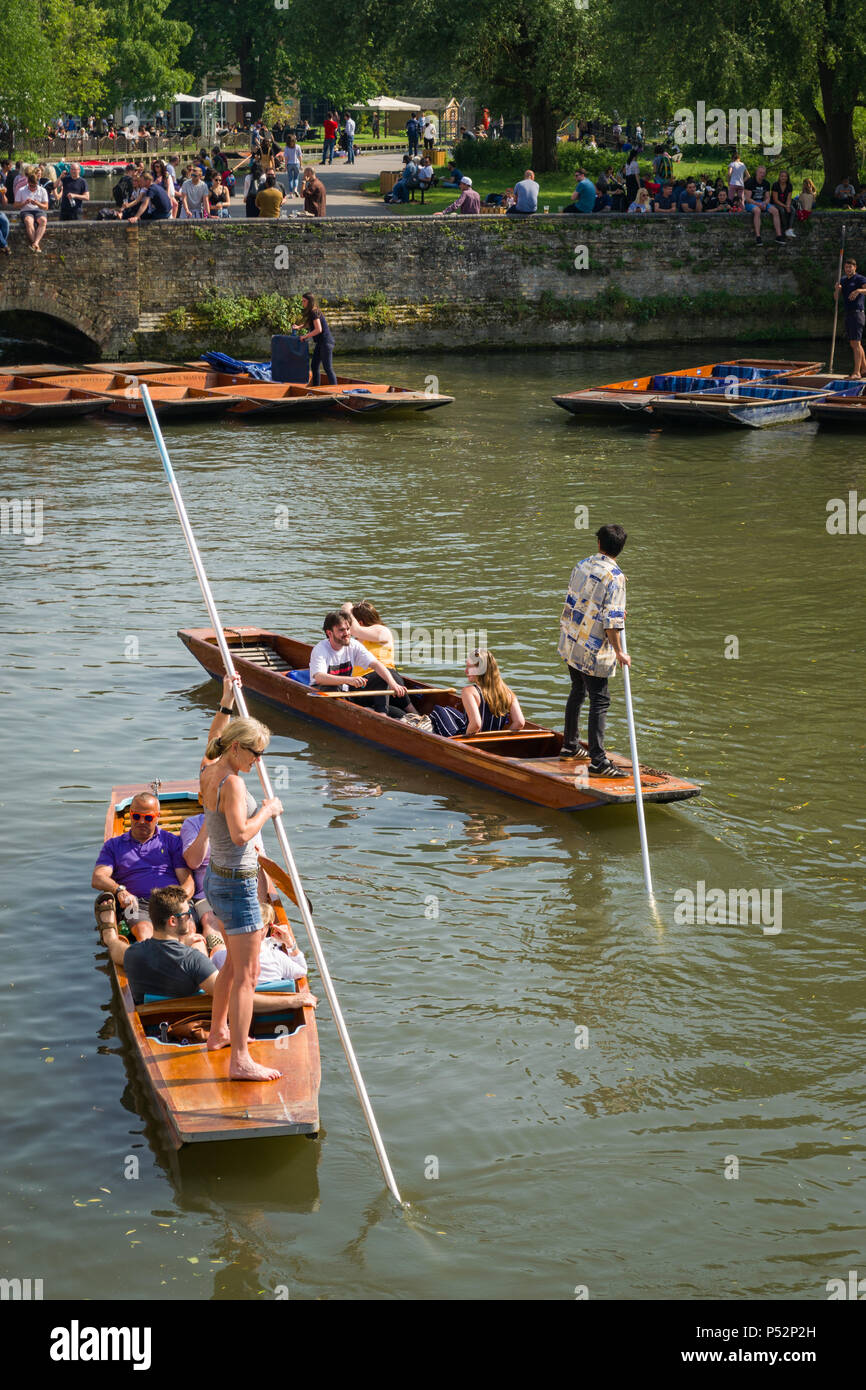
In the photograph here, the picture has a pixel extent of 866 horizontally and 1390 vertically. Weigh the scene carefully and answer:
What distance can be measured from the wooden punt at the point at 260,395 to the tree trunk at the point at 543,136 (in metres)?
16.7

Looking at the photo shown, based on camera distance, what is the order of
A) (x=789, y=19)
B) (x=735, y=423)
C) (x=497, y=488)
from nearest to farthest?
(x=497, y=488), (x=735, y=423), (x=789, y=19)

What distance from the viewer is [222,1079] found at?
7.34 meters

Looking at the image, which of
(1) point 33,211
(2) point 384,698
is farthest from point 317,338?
(2) point 384,698

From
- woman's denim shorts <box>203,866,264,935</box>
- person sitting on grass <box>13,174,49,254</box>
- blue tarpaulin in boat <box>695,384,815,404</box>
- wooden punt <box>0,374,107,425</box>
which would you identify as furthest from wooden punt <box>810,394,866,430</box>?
woman's denim shorts <box>203,866,264,935</box>

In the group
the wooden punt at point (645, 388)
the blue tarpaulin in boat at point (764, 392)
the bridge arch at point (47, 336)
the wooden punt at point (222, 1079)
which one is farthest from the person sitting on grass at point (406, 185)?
the wooden punt at point (222, 1079)

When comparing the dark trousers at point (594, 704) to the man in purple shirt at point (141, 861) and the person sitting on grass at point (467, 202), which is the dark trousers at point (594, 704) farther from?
the person sitting on grass at point (467, 202)

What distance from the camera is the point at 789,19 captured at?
102 feet

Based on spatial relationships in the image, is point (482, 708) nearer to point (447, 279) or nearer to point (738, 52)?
point (447, 279)

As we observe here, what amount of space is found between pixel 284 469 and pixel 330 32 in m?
21.6

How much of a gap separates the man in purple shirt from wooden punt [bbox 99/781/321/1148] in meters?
0.84

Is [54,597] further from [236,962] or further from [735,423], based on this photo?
[735,423]

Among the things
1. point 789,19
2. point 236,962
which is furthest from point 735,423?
point 236,962

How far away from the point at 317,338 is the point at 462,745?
53.9 feet

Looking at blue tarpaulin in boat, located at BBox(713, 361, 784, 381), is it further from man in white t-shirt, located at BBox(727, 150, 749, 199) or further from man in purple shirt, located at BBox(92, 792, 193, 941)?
man in purple shirt, located at BBox(92, 792, 193, 941)
